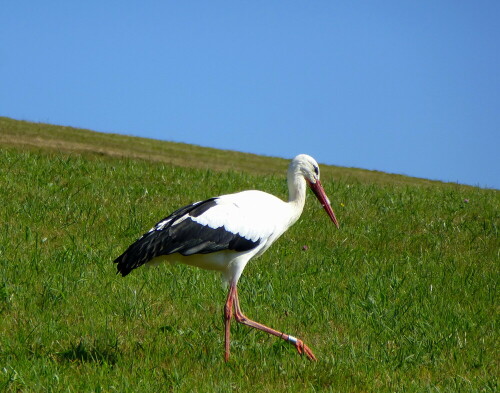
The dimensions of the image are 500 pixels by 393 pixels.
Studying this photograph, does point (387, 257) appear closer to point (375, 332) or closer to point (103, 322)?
point (375, 332)

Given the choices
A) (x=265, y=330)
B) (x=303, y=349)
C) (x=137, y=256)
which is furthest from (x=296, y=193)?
(x=137, y=256)

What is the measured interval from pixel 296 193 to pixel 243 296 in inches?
56.1

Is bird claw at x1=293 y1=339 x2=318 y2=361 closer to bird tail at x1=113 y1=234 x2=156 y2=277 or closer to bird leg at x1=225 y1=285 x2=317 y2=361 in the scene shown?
bird leg at x1=225 y1=285 x2=317 y2=361

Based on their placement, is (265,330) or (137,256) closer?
(137,256)

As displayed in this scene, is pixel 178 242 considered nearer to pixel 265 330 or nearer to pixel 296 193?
pixel 265 330

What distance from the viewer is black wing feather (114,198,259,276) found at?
6418 mm

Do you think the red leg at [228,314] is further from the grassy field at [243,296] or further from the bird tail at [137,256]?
the bird tail at [137,256]

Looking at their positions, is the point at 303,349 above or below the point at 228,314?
below

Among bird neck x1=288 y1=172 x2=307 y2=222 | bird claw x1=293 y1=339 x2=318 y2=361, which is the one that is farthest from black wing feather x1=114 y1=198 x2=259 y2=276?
bird claw x1=293 y1=339 x2=318 y2=361

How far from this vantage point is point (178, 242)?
21.4 ft

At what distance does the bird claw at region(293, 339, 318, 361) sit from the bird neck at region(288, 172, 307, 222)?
1.29m

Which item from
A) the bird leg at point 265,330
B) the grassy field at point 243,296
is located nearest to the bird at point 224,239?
the bird leg at point 265,330

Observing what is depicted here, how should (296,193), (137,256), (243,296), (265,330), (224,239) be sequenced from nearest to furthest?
(137,256), (224,239), (265,330), (296,193), (243,296)

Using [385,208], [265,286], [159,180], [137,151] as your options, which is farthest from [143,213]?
[137,151]
